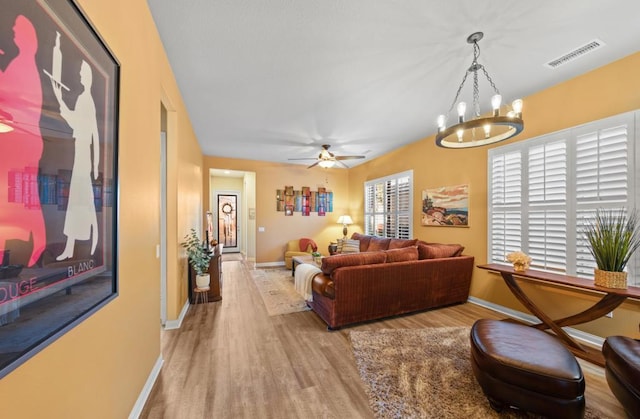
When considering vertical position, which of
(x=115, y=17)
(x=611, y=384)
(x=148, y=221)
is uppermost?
(x=115, y=17)

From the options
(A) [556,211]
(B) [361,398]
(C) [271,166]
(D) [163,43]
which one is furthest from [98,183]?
(C) [271,166]

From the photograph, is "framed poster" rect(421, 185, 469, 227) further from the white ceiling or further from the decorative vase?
the white ceiling

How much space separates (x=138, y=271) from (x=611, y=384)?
136 inches

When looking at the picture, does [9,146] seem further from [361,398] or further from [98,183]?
[361,398]

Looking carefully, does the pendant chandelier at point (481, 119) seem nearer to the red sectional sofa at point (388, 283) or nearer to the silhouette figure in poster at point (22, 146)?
the red sectional sofa at point (388, 283)

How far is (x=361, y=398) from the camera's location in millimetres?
1832

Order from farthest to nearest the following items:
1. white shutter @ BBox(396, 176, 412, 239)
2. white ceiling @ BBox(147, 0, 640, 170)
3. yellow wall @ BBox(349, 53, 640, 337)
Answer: white shutter @ BBox(396, 176, 412, 239), yellow wall @ BBox(349, 53, 640, 337), white ceiling @ BBox(147, 0, 640, 170)

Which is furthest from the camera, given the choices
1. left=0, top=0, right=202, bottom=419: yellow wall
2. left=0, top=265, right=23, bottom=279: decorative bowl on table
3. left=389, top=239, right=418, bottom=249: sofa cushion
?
left=389, top=239, right=418, bottom=249: sofa cushion

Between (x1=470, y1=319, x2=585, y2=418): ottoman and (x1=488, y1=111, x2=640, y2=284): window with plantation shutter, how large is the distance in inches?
60.3

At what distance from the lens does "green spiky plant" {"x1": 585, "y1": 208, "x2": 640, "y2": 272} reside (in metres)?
2.20

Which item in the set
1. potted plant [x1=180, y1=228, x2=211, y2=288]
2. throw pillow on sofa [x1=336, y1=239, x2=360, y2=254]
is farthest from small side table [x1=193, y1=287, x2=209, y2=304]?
throw pillow on sofa [x1=336, y1=239, x2=360, y2=254]

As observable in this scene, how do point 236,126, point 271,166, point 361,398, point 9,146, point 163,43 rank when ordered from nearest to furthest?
point 9,146
point 361,398
point 163,43
point 236,126
point 271,166

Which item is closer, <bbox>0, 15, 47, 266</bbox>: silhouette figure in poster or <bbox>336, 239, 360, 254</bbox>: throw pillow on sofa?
<bbox>0, 15, 47, 266</bbox>: silhouette figure in poster

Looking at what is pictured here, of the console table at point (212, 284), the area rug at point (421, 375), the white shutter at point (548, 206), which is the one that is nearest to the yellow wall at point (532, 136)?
the white shutter at point (548, 206)
